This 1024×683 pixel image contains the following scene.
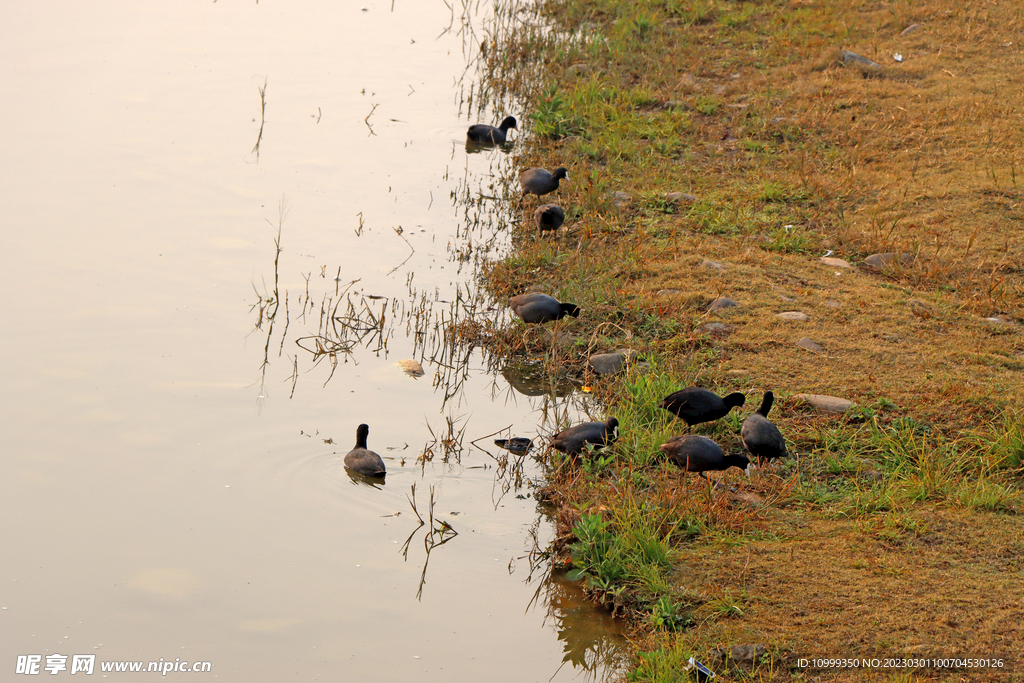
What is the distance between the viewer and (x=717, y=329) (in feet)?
22.6

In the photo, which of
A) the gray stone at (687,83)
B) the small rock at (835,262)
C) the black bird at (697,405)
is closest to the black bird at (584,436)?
the black bird at (697,405)

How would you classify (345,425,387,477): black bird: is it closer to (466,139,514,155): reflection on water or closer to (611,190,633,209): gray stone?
(611,190,633,209): gray stone

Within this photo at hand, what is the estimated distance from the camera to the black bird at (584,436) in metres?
5.50

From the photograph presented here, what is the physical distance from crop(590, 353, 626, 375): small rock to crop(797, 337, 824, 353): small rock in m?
1.34

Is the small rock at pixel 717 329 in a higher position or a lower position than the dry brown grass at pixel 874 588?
higher

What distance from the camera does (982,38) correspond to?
458 inches

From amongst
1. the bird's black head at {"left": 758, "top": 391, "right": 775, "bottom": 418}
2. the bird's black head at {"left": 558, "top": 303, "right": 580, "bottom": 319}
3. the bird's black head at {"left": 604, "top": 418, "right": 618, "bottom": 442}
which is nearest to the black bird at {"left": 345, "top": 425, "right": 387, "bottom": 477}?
the bird's black head at {"left": 604, "top": 418, "right": 618, "bottom": 442}

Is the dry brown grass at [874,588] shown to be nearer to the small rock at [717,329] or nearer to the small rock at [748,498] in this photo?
Answer: the small rock at [748,498]

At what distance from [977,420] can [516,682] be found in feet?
11.4

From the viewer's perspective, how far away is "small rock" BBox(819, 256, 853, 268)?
7.80 metres

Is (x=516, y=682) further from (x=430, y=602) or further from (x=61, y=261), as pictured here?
(x=61, y=261)

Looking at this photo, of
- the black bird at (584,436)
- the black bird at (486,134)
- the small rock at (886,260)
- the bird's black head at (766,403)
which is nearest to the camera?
the black bird at (584,436)

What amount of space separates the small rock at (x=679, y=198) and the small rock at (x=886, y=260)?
184 centimetres

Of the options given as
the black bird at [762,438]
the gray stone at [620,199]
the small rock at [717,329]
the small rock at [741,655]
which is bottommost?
the small rock at [741,655]
